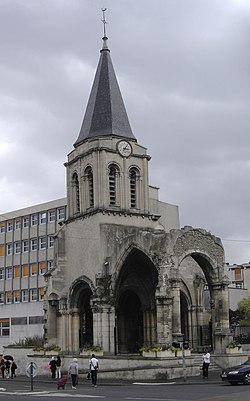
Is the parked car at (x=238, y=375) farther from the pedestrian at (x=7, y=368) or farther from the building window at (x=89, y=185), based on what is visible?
the building window at (x=89, y=185)

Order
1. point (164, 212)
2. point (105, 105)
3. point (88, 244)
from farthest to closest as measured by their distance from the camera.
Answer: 1. point (164, 212)
2. point (105, 105)
3. point (88, 244)

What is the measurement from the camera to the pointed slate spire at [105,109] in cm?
4338

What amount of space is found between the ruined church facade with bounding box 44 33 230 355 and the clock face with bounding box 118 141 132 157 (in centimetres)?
6

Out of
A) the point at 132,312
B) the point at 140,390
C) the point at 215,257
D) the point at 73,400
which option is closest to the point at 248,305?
the point at 132,312

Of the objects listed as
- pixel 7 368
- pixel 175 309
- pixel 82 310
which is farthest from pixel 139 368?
pixel 82 310

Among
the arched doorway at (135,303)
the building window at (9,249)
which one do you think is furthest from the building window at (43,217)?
the arched doorway at (135,303)

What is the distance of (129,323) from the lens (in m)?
43.5

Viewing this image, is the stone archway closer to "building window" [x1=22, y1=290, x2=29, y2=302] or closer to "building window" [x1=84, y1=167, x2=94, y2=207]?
"building window" [x1=84, y1=167, x2=94, y2=207]

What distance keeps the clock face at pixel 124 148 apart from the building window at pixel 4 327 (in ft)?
105

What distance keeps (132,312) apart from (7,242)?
32.4m

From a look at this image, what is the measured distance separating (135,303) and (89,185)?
27.2 feet

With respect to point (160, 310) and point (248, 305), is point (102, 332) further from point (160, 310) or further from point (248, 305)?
point (248, 305)

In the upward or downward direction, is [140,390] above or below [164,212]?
below

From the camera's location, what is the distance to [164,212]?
225 ft
